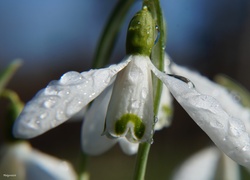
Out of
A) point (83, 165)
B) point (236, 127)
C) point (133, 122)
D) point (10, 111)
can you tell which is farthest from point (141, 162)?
point (10, 111)

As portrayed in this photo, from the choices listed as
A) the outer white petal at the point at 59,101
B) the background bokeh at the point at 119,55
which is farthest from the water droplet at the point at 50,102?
the background bokeh at the point at 119,55

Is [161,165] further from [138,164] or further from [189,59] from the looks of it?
[138,164]

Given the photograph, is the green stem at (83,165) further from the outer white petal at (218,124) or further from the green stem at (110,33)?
the outer white petal at (218,124)

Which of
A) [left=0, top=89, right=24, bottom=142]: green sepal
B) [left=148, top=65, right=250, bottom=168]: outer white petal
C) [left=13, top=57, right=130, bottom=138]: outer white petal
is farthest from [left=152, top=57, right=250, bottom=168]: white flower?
[left=0, top=89, right=24, bottom=142]: green sepal

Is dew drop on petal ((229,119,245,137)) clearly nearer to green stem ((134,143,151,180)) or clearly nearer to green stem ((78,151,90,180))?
green stem ((134,143,151,180))

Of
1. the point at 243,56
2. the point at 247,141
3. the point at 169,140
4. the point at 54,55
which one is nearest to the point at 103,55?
the point at 247,141

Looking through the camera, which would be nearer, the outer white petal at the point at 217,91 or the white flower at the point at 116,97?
the white flower at the point at 116,97
